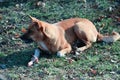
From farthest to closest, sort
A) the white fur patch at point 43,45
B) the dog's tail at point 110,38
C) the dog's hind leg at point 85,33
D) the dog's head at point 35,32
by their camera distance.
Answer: the dog's tail at point 110,38, the dog's hind leg at point 85,33, the white fur patch at point 43,45, the dog's head at point 35,32

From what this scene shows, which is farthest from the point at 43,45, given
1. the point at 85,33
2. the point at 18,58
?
the point at 85,33

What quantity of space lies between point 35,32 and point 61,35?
2.74ft

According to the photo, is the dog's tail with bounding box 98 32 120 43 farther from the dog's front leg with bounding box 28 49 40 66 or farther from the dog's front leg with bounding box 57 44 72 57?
the dog's front leg with bounding box 28 49 40 66

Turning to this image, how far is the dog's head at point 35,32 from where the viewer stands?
29.1 feet

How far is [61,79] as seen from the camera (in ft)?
27.4

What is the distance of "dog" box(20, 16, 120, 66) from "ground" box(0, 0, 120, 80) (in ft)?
0.52

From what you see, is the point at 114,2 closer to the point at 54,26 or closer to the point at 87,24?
the point at 87,24

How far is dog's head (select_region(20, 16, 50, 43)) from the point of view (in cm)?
886

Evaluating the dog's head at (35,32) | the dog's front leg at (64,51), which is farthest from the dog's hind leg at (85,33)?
the dog's head at (35,32)

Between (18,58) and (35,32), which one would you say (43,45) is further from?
(18,58)

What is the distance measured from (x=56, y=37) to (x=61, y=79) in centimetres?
127

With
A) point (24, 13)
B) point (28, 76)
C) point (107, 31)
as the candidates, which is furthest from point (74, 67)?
point (24, 13)

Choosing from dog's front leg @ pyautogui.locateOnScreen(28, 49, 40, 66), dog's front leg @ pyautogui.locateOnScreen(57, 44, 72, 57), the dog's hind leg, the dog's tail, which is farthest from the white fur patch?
the dog's tail

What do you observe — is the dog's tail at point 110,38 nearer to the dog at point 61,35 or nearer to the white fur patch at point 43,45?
the dog at point 61,35
